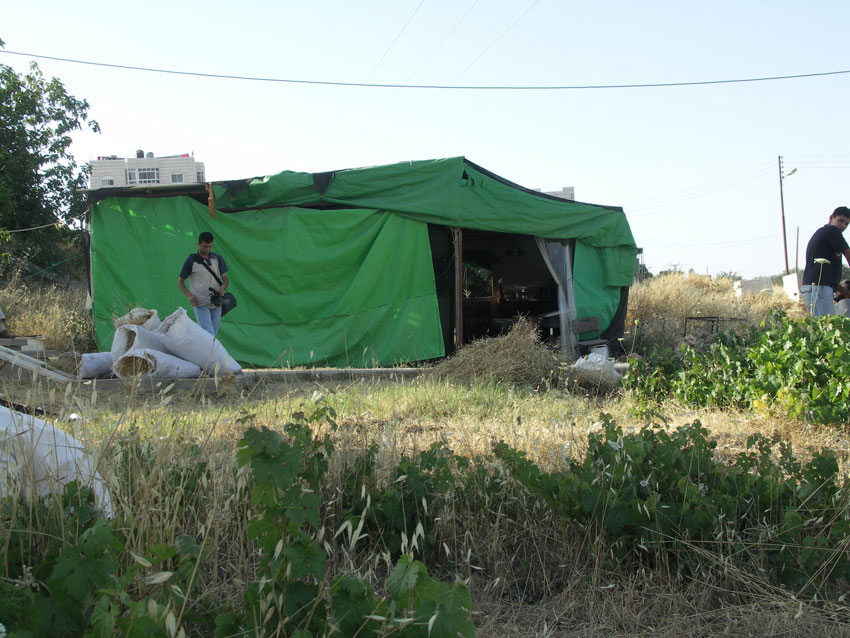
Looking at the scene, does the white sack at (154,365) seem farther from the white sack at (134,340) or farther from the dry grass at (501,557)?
the dry grass at (501,557)

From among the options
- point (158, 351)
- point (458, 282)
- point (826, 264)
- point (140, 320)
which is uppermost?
point (458, 282)

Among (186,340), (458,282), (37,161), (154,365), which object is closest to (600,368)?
(458,282)

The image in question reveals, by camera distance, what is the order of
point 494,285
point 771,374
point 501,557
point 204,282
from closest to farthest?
point 501,557
point 771,374
point 204,282
point 494,285

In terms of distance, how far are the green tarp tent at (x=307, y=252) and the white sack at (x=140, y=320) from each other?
2179 millimetres

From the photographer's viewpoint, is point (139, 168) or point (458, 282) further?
point (139, 168)

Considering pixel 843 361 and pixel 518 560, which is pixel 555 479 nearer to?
pixel 518 560

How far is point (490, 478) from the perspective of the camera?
2883 mm

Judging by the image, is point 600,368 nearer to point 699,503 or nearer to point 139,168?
point 699,503

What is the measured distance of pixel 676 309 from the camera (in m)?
15.7

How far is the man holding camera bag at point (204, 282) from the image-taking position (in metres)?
7.74

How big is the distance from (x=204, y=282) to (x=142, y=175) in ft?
211

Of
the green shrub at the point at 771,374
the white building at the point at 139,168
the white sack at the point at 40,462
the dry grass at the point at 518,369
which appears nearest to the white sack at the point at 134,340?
the dry grass at the point at 518,369

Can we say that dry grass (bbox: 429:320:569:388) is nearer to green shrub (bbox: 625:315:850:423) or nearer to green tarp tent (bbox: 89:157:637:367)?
green shrub (bbox: 625:315:850:423)

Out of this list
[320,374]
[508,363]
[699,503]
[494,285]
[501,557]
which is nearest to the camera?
[699,503]
